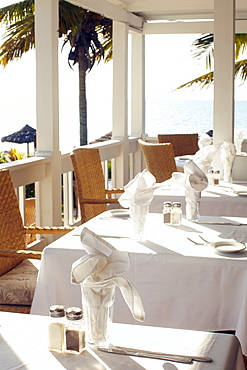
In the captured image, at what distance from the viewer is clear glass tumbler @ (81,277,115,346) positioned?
158 centimetres

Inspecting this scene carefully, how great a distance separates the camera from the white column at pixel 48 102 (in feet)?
15.9

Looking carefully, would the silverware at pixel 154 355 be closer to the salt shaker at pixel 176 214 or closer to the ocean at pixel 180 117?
the salt shaker at pixel 176 214

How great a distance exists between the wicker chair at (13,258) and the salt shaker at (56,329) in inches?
52.1

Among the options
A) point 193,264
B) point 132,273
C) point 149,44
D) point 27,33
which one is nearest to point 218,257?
point 193,264

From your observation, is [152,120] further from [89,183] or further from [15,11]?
[89,183]

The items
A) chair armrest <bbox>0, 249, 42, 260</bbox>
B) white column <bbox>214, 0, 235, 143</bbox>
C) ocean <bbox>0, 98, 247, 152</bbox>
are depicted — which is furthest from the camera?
ocean <bbox>0, 98, 247, 152</bbox>

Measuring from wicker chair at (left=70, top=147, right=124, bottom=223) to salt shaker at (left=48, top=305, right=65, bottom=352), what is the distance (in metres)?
2.56

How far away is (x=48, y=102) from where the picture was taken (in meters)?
4.93

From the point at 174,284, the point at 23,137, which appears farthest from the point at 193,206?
the point at 23,137

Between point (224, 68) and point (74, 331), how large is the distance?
3762 mm

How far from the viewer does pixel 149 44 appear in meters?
35.2

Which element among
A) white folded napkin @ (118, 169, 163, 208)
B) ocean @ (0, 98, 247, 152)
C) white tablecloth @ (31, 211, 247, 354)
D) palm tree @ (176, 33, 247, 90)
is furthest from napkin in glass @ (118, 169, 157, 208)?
ocean @ (0, 98, 247, 152)

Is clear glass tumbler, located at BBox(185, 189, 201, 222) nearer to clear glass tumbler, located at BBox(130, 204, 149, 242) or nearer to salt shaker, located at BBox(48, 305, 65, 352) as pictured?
clear glass tumbler, located at BBox(130, 204, 149, 242)

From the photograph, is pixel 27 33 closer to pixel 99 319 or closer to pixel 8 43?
pixel 8 43
